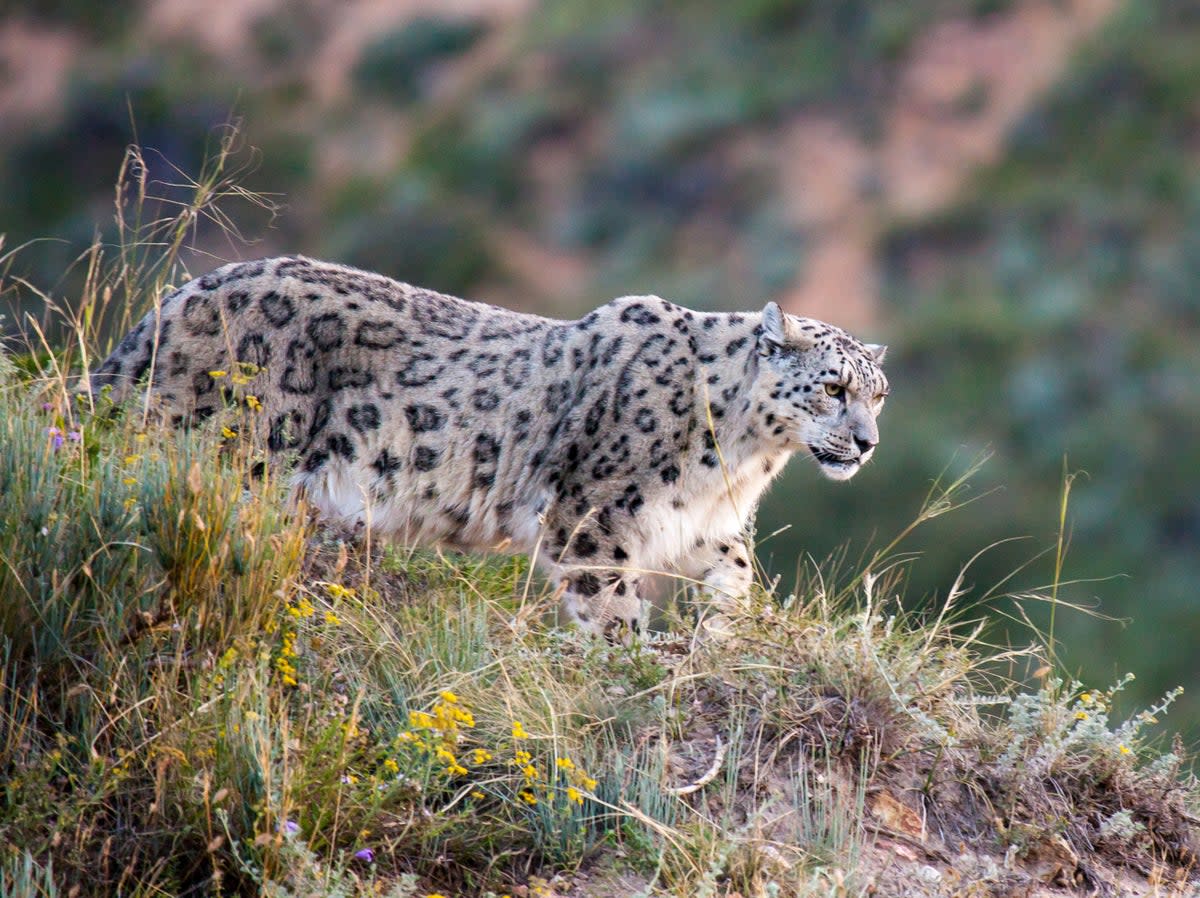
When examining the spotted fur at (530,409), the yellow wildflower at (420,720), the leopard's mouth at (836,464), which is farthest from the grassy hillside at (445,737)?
the leopard's mouth at (836,464)

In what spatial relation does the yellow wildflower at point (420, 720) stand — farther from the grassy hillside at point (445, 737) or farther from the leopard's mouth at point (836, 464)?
the leopard's mouth at point (836, 464)

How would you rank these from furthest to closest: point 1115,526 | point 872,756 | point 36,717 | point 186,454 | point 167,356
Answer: point 1115,526 < point 167,356 < point 872,756 < point 186,454 < point 36,717

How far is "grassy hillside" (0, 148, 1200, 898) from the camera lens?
536cm

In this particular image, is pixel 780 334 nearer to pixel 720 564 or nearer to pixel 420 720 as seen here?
pixel 720 564

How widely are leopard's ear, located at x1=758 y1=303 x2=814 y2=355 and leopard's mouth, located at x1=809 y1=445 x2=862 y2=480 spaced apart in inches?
18.9

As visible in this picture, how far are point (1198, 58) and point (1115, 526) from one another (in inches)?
637

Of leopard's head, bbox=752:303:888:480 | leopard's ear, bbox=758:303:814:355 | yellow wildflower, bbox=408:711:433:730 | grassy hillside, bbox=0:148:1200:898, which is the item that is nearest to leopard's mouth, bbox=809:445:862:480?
leopard's head, bbox=752:303:888:480

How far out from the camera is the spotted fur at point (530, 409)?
8.05m

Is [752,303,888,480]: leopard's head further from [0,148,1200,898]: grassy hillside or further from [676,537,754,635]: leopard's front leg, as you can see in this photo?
[0,148,1200,898]: grassy hillside

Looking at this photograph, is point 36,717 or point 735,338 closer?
point 36,717

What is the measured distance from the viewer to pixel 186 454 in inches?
239

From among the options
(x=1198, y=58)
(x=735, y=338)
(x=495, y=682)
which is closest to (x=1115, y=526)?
(x=1198, y=58)

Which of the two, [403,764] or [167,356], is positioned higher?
[167,356]

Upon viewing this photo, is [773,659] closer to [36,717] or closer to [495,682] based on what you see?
[495,682]
